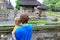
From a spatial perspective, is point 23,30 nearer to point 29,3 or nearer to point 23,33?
point 23,33

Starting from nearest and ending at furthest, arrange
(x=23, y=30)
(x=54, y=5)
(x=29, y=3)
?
(x=23, y=30), (x=29, y=3), (x=54, y=5)

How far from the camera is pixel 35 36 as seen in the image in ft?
19.6

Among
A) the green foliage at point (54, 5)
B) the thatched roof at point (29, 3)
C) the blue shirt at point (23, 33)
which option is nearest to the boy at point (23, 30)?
the blue shirt at point (23, 33)

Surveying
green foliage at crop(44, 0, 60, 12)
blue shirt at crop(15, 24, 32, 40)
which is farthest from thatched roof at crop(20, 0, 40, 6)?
blue shirt at crop(15, 24, 32, 40)

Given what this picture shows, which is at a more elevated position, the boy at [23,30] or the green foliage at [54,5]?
the boy at [23,30]

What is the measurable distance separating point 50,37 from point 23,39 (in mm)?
1774

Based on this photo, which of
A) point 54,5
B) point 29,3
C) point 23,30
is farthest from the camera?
point 54,5

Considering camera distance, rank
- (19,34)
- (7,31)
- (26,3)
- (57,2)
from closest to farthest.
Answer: (19,34), (7,31), (26,3), (57,2)

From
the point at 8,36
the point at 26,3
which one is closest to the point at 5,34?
the point at 8,36

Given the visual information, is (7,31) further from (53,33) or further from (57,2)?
(57,2)

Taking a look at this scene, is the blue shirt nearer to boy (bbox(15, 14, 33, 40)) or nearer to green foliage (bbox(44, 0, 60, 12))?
boy (bbox(15, 14, 33, 40))

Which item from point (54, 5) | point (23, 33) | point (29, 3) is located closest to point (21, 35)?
point (23, 33)

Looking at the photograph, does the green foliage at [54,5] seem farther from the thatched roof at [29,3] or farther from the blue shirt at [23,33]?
the blue shirt at [23,33]

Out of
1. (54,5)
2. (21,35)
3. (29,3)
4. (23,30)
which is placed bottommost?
(54,5)
